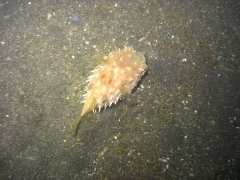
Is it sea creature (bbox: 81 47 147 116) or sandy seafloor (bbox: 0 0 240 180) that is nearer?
sea creature (bbox: 81 47 147 116)

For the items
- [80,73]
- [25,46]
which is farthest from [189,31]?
[25,46]

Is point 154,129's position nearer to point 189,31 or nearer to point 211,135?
point 211,135

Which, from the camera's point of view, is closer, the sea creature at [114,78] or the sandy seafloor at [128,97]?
the sea creature at [114,78]

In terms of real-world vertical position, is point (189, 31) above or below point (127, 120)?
above

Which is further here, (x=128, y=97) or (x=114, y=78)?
(x=128, y=97)
